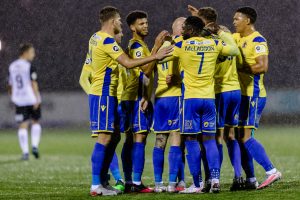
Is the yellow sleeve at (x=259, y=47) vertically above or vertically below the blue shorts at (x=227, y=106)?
above

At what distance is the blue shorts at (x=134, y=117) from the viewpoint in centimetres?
1033

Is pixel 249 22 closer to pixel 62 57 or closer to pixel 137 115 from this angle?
pixel 137 115

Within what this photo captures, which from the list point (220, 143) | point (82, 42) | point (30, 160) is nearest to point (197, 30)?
point (220, 143)

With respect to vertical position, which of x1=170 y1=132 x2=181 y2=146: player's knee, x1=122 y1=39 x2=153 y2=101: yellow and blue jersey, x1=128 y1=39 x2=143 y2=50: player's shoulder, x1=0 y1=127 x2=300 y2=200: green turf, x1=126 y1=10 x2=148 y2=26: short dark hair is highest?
x1=126 y1=10 x2=148 y2=26: short dark hair

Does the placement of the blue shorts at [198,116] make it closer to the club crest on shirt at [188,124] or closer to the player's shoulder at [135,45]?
the club crest on shirt at [188,124]

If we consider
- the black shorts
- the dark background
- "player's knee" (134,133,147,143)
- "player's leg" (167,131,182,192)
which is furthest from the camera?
the dark background

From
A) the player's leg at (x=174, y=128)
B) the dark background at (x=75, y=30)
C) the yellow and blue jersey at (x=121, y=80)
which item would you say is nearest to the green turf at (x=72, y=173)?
the player's leg at (x=174, y=128)

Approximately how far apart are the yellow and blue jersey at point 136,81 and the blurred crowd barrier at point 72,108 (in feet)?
66.4

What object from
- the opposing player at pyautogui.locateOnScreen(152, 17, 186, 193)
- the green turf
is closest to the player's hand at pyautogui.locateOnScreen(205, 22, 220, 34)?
the opposing player at pyautogui.locateOnScreen(152, 17, 186, 193)

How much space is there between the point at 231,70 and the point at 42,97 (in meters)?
21.3

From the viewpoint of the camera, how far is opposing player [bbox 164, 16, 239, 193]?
9.73 m

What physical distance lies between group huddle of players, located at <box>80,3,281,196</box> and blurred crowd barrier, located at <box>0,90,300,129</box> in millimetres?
19807

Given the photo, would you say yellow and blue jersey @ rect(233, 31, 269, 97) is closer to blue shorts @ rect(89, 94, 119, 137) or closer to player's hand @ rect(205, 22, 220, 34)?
player's hand @ rect(205, 22, 220, 34)

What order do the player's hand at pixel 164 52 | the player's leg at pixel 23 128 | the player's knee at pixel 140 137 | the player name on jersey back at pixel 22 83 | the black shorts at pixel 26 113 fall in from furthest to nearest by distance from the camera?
the player name on jersey back at pixel 22 83
the black shorts at pixel 26 113
the player's leg at pixel 23 128
the player's knee at pixel 140 137
the player's hand at pixel 164 52
